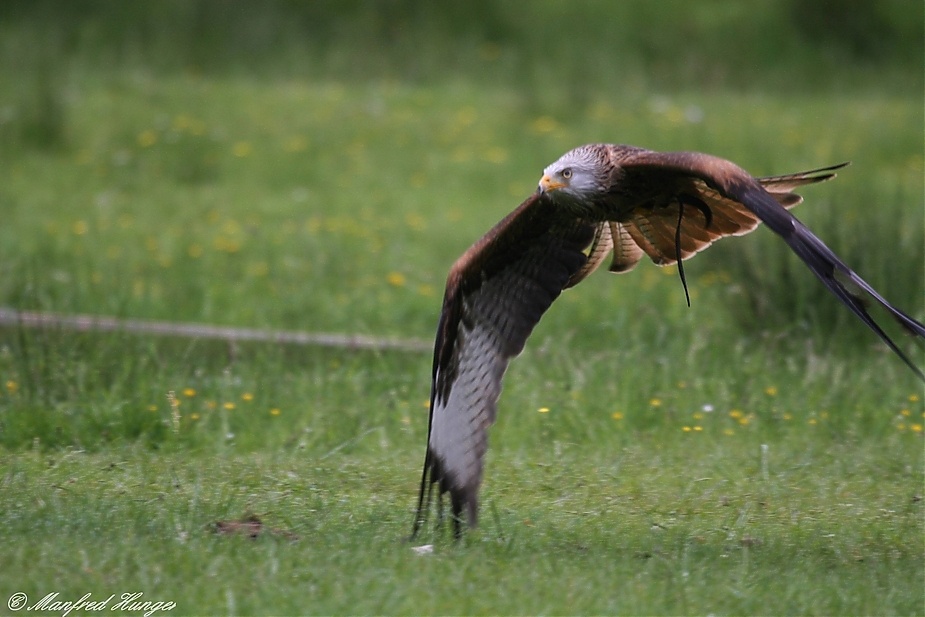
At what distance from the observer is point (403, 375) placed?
7.99 meters

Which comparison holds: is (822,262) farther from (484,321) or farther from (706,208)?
(484,321)

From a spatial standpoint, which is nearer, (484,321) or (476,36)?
(484,321)

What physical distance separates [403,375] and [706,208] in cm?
293

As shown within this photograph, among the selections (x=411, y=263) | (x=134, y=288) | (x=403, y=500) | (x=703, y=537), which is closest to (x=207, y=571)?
(x=403, y=500)

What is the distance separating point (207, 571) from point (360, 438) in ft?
8.16

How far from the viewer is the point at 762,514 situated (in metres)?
5.86

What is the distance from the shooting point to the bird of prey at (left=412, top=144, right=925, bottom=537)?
208 inches

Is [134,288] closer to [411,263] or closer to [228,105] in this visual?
[411,263]
